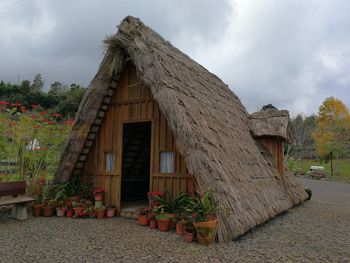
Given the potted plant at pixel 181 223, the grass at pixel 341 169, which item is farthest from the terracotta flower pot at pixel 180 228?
the grass at pixel 341 169

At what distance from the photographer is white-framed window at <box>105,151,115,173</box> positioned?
7.62 m

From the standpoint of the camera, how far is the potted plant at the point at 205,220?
4809 mm

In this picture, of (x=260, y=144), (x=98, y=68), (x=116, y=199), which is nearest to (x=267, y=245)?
(x=116, y=199)

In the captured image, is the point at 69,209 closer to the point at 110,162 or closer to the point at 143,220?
the point at 110,162

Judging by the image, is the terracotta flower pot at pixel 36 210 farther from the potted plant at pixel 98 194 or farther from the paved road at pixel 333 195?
the paved road at pixel 333 195

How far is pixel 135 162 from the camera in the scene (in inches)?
383

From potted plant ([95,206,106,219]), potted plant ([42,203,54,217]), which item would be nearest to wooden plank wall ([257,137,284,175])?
potted plant ([95,206,106,219])

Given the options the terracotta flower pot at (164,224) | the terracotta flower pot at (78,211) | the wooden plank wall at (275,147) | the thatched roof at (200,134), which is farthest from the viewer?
the wooden plank wall at (275,147)

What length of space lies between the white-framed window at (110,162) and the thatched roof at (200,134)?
0.73m

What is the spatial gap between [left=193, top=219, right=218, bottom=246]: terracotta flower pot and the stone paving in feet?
0.46

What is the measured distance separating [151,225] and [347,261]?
3.49 meters

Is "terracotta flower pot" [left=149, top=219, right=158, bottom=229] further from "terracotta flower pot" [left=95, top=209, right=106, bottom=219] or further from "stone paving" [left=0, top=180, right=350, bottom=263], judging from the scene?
"terracotta flower pot" [left=95, top=209, right=106, bottom=219]

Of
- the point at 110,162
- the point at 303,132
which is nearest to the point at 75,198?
the point at 110,162

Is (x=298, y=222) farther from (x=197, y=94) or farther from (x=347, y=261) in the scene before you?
(x=197, y=94)
